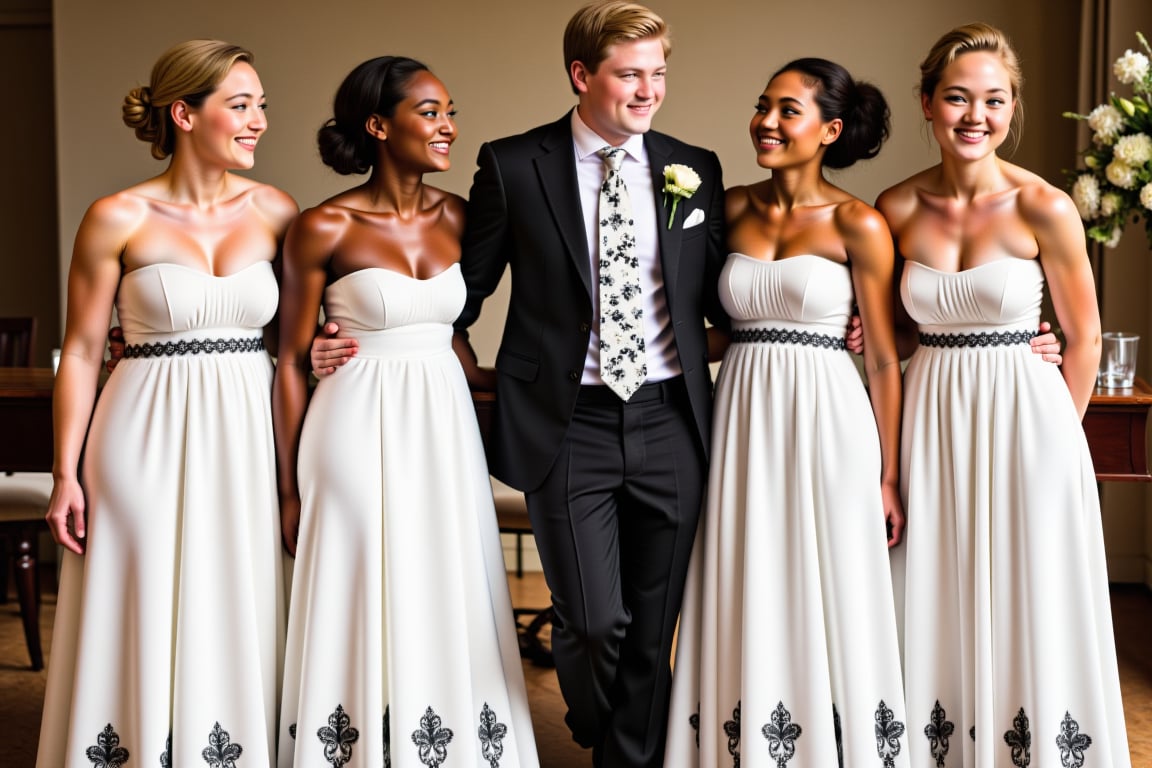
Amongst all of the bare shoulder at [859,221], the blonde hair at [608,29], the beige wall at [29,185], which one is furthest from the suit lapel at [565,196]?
the beige wall at [29,185]

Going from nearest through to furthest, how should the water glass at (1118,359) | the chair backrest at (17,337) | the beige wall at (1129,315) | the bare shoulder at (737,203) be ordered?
the bare shoulder at (737,203) < the water glass at (1118,359) < the beige wall at (1129,315) < the chair backrest at (17,337)

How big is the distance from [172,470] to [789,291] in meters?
1.58

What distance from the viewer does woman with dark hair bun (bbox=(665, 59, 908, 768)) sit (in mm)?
2994

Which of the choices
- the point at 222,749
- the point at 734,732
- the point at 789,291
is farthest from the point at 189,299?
the point at 734,732

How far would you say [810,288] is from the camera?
2990 mm

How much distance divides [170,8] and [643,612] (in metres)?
4.52

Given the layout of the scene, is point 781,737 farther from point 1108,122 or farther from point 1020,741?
point 1108,122

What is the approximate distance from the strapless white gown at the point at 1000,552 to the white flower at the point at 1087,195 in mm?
850

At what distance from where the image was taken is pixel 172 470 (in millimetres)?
2973

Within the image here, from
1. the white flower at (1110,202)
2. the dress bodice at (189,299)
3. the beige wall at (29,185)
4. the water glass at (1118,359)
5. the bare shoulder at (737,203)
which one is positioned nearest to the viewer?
the dress bodice at (189,299)

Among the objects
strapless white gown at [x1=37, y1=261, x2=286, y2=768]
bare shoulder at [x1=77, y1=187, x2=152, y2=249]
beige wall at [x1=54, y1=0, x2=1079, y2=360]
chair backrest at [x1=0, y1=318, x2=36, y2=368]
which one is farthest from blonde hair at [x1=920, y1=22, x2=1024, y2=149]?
chair backrest at [x1=0, y1=318, x2=36, y2=368]

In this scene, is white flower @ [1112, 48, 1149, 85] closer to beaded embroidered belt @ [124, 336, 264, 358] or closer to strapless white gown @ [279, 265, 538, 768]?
strapless white gown @ [279, 265, 538, 768]

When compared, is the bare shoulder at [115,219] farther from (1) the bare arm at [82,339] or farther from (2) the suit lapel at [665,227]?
(2) the suit lapel at [665,227]

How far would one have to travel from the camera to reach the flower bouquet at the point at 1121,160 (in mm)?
3623
